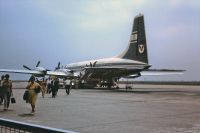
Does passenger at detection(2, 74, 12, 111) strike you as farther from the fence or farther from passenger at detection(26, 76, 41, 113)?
the fence

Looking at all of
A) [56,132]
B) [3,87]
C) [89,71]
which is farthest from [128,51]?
[56,132]

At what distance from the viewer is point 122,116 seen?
1616 centimetres

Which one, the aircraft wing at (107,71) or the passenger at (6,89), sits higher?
the aircraft wing at (107,71)

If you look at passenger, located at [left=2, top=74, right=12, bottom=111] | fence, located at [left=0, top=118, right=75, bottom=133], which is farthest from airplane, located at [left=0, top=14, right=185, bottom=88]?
fence, located at [left=0, top=118, right=75, bottom=133]

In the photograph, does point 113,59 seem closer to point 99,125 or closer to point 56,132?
point 99,125

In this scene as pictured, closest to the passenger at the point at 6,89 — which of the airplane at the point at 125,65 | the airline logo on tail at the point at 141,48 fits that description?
the airplane at the point at 125,65

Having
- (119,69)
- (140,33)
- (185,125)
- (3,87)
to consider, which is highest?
(140,33)

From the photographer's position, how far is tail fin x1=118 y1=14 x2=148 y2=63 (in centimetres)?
4580

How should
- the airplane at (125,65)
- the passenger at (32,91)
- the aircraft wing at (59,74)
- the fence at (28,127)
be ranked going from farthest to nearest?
the aircraft wing at (59,74)
the airplane at (125,65)
the passenger at (32,91)
the fence at (28,127)

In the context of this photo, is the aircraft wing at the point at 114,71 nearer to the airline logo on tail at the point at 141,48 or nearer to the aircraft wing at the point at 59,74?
the airline logo on tail at the point at 141,48

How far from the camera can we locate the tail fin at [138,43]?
1803 inches

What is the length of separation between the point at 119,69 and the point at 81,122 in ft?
108

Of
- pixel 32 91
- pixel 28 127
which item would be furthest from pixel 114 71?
pixel 28 127

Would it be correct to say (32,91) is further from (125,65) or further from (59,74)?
(59,74)
